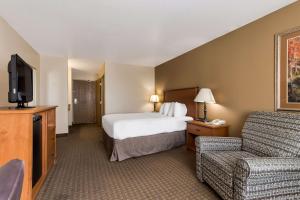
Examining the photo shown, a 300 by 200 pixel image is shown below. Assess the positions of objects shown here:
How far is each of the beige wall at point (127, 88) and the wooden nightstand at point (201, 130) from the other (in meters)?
2.66

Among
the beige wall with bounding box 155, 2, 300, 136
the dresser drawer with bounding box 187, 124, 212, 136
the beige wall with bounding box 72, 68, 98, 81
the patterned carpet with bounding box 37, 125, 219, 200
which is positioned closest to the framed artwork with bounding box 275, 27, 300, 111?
the beige wall with bounding box 155, 2, 300, 136

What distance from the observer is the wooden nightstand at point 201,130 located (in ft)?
9.93

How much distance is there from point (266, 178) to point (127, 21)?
2.72 metres

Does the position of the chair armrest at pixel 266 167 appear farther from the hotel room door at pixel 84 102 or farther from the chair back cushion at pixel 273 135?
the hotel room door at pixel 84 102

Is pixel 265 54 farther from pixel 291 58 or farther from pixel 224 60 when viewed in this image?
pixel 224 60

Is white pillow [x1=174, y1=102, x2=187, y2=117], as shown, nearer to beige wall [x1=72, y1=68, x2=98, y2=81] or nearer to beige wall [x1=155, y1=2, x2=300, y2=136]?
beige wall [x1=155, y1=2, x2=300, y2=136]

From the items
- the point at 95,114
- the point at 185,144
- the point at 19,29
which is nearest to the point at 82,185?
the point at 185,144

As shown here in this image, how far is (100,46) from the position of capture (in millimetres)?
3992

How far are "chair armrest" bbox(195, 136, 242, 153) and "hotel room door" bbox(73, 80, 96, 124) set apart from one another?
22.3ft

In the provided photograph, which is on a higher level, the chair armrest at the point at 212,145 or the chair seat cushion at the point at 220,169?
the chair armrest at the point at 212,145

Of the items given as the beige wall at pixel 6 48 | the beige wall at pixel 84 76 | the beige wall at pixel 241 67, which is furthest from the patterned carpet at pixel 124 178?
the beige wall at pixel 84 76

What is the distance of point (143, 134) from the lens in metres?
3.39

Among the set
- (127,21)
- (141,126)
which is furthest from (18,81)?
(141,126)

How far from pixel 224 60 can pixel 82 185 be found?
10.7 feet
